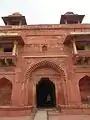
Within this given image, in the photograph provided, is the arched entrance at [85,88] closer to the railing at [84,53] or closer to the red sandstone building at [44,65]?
the red sandstone building at [44,65]

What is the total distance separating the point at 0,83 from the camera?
12.1m

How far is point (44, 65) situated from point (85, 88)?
10.1 ft

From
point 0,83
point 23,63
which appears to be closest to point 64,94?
point 23,63

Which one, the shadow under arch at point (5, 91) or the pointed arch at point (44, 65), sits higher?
the pointed arch at point (44, 65)

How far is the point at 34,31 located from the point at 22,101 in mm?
5408

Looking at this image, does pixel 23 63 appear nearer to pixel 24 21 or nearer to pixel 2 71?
pixel 2 71

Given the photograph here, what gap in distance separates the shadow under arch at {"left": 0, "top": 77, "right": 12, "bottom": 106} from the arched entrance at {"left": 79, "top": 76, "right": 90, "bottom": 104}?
4621mm

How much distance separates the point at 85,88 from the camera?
12203 mm

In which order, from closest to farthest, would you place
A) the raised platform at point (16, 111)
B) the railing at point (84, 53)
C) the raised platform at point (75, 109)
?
the raised platform at point (75, 109), the raised platform at point (16, 111), the railing at point (84, 53)

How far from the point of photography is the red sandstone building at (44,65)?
11.5 meters

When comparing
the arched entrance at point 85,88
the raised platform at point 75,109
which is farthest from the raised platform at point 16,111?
the arched entrance at point 85,88

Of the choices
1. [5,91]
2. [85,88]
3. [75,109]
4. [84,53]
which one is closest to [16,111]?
[75,109]

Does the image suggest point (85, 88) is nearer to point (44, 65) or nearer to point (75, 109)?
point (44, 65)

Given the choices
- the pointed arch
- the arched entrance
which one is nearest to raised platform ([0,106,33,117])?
the pointed arch
